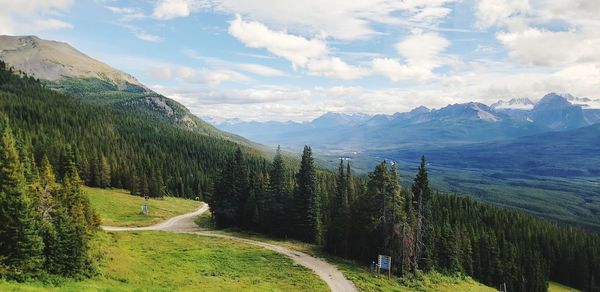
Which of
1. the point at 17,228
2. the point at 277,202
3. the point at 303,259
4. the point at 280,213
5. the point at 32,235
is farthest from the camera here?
the point at 277,202

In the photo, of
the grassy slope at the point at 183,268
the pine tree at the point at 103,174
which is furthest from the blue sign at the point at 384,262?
the pine tree at the point at 103,174

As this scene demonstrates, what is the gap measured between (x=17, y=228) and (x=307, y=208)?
5221 cm

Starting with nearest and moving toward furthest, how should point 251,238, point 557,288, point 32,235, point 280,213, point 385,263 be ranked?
point 32,235, point 385,263, point 251,238, point 280,213, point 557,288

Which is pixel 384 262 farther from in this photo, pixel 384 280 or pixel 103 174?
pixel 103 174

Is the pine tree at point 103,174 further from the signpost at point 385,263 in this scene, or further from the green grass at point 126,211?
the signpost at point 385,263

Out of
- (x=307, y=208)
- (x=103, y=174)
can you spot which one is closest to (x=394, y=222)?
(x=307, y=208)

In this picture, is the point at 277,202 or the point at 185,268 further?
the point at 277,202

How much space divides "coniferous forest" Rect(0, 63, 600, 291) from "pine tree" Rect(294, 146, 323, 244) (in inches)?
7.9

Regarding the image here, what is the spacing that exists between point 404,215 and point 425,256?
10536 mm

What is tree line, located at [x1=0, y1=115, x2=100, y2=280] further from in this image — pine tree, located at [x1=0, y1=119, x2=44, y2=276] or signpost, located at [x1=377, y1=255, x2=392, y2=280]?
signpost, located at [x1=377, y1=255, x2=392, y2=280]

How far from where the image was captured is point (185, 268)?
1965 inches

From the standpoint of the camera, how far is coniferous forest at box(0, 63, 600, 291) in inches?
1447

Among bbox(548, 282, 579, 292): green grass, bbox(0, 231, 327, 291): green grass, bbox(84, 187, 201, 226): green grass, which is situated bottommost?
bbox(548, 282, 579, 292): green grass

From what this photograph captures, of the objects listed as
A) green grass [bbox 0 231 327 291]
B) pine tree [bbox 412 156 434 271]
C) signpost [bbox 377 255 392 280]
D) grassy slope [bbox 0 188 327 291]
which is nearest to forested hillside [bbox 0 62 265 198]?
grassy slope [bbox 0 188 327 291]
